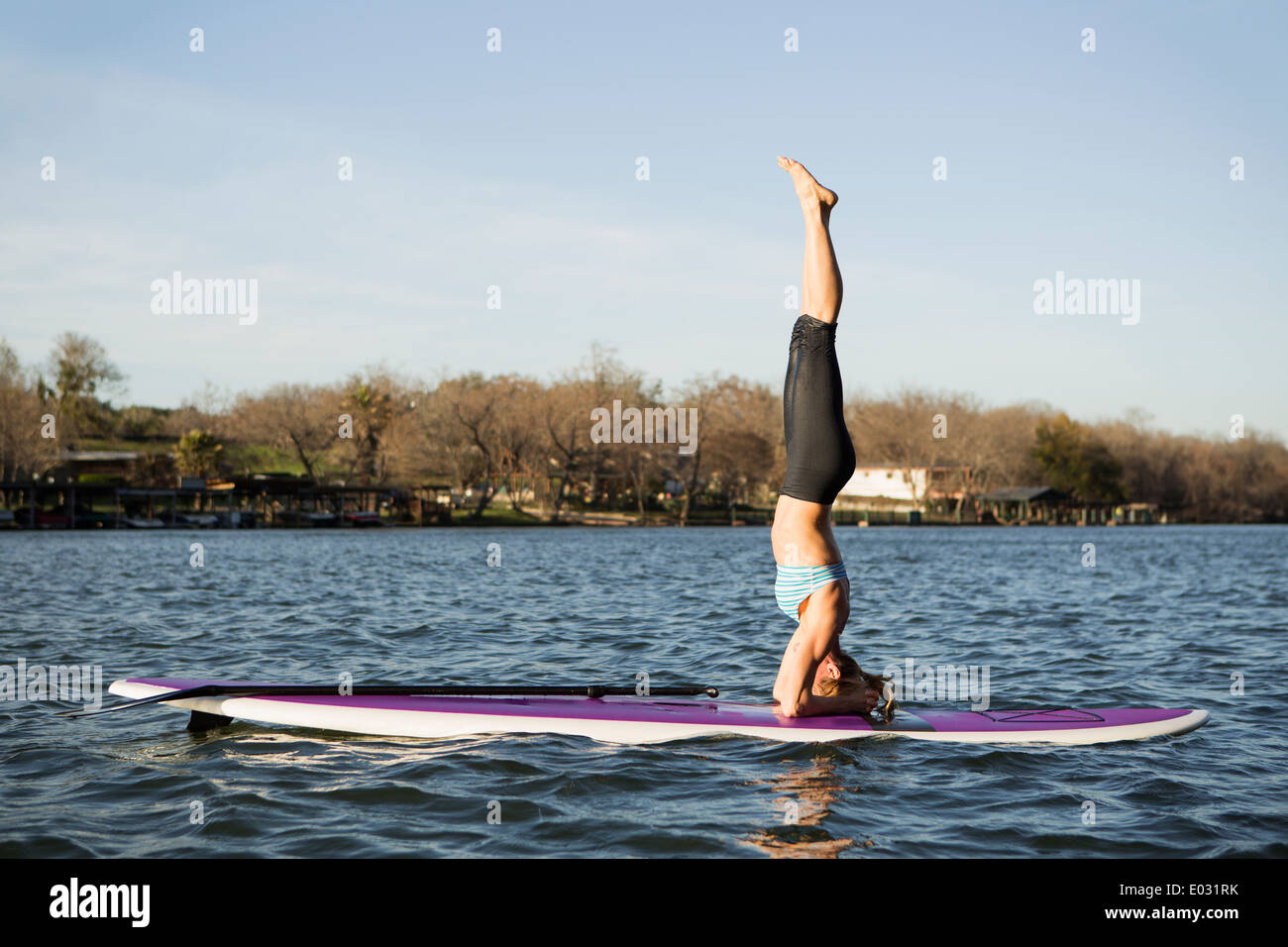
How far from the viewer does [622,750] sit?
280 inches

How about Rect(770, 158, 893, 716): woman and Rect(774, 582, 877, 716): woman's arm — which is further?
Rect(774, 582, 877, 716): woman's arm

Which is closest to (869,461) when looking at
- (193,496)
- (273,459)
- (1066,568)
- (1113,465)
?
(1113,465)

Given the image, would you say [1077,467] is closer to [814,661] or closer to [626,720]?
[814,661]

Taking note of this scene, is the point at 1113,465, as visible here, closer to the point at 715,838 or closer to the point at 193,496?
the point at 193,496

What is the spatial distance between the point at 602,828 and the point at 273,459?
101913 millimetres

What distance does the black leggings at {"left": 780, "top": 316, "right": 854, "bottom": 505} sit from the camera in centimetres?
616

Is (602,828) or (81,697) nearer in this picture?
(602,828)

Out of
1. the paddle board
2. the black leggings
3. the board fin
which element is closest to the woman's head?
the paddle board

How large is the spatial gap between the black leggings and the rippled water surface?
6.38 ft

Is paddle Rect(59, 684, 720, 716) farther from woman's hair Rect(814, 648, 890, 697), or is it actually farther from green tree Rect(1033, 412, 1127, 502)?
green tree Rect(1033, 412, 1127, 502)

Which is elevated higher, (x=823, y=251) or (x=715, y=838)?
(x=823, y=251)

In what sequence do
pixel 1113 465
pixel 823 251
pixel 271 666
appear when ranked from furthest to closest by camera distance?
pixel 1113 465, pixel 271 666, pixel 823 251
